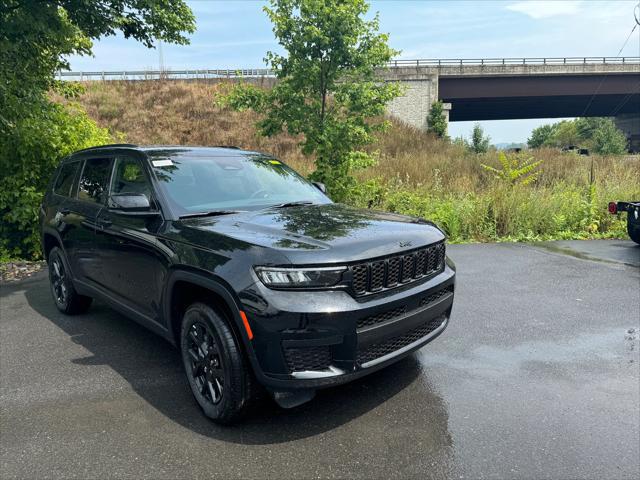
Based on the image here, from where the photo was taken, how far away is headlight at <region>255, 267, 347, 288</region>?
2594 mm

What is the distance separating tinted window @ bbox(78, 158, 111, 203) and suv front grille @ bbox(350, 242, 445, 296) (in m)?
2.79

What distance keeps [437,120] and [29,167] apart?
32399 mm

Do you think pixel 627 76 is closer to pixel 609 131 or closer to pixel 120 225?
pixel 609 131

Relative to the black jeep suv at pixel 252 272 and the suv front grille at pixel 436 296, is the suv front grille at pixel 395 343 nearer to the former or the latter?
the black jeep suv at pixel 252 272

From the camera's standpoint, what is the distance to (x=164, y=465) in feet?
8.56

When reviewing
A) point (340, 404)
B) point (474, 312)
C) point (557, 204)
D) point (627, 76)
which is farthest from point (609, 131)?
point (340, 404)

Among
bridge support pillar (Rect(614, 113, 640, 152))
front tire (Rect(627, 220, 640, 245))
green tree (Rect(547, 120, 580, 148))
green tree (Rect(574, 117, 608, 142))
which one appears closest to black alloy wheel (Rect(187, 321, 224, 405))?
front tire (Rect(627, 220, 640, 245))

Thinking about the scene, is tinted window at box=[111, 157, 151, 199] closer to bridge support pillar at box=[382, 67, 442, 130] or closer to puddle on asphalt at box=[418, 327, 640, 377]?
puddle on asphalt at box=[418, 327, 640, 377]

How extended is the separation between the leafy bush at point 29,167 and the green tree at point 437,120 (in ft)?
101

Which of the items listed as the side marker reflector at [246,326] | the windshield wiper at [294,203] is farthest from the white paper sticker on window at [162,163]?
the side marker reflector at [246,326]

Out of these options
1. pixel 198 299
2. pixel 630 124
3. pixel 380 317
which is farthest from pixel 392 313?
pixel 630 124

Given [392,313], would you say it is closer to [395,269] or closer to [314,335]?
[395,269]

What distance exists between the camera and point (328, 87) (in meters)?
9.84

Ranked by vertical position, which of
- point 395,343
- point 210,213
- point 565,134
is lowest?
point 395,343
